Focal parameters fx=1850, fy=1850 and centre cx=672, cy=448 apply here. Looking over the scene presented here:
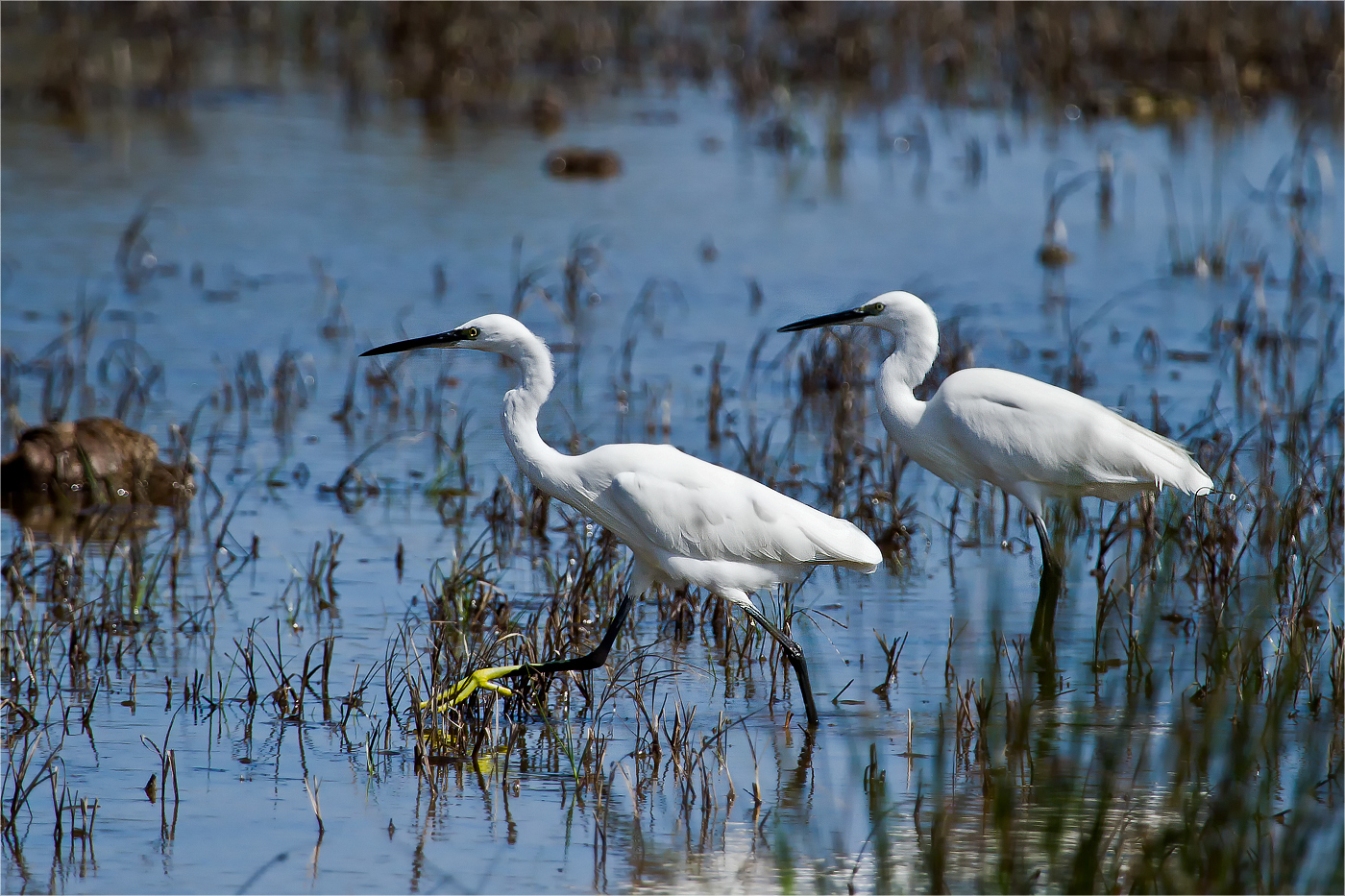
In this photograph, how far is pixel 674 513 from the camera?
16.9 feet

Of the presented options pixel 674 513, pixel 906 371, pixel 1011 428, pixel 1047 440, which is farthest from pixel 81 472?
pixel 1047 440

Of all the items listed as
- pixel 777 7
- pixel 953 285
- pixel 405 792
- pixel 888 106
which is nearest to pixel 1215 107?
pixel 888 106

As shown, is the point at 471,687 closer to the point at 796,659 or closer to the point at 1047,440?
the point at 796,659

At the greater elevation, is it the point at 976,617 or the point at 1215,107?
the point at 1215,107

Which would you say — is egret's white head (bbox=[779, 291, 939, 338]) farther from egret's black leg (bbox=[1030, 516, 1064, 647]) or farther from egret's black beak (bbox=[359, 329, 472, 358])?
egret's black beak (bbox=[359, 329, 472, 358])

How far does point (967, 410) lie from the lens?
6.24 m

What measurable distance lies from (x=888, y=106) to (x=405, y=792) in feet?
44.7

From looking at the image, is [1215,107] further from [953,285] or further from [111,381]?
[111,381]

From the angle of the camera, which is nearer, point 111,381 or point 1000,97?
point 111,381

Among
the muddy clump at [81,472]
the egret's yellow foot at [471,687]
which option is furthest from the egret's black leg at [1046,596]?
the muddy clump at [81,472]

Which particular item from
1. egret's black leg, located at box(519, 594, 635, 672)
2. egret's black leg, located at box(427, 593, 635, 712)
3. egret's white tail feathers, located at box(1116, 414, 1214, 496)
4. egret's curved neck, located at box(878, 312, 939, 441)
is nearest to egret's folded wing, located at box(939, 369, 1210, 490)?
egret's white tail feathers, located at box(1116, 414, 1214, 496)

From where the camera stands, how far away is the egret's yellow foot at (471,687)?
192 inches

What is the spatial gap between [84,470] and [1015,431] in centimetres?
355

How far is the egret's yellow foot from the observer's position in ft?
16.0
